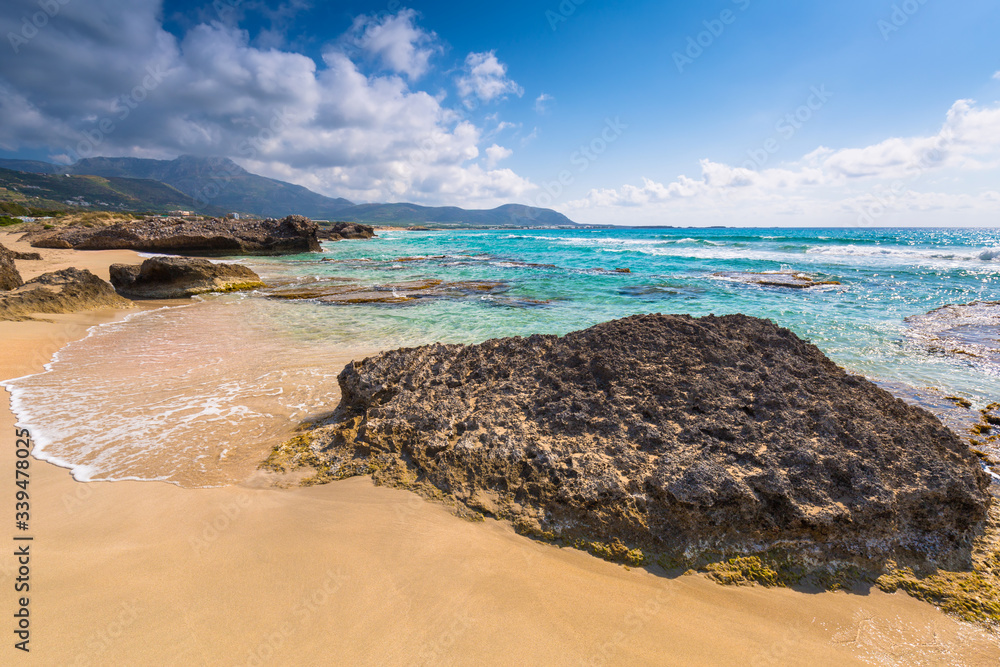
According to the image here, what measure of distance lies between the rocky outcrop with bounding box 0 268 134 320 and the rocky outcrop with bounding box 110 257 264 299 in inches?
64.4

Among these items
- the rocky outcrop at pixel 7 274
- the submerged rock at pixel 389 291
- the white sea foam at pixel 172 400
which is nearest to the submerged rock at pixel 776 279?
the submerged rock at pixel 389 291

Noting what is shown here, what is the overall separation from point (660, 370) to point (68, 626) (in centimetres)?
355

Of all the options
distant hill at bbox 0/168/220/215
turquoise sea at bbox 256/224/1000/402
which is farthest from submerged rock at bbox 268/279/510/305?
distant hill at bbox 0/168/220/215

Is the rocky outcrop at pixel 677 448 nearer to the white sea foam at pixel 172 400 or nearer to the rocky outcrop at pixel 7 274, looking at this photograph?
the white sea foam at pixel 172 400

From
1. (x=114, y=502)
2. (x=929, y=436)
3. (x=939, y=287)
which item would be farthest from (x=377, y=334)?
(x=939, y=287)

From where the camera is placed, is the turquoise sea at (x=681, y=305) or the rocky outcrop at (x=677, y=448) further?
the turquoise sea at (x=681, y=305)

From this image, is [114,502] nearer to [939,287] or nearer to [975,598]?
[975,598]

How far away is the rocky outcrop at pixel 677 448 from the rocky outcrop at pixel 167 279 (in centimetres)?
1186

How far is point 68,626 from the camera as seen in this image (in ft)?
5.88

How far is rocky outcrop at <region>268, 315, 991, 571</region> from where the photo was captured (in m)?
2.28

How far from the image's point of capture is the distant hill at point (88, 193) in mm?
93375

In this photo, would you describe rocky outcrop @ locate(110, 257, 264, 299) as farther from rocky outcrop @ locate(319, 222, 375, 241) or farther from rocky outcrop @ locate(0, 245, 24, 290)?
rocky outcrop @ locate(319, 222, 375, 241)

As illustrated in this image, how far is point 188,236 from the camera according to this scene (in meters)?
23.9

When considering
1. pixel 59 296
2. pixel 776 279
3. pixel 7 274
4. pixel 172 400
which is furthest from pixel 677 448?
pixel 776 279
